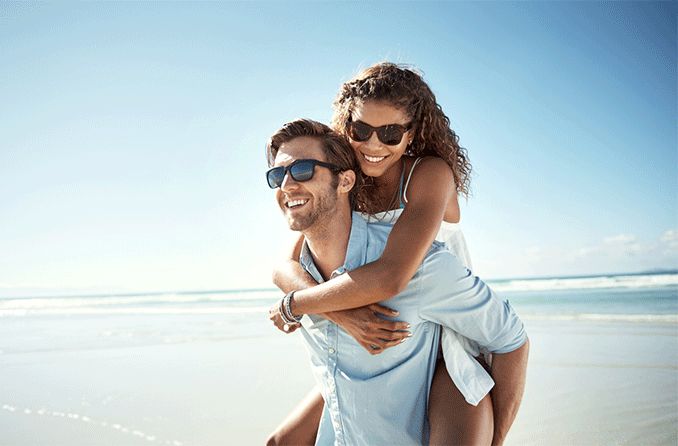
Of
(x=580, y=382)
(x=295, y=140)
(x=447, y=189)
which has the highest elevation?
(x=295, y=140)

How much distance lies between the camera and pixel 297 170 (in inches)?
106

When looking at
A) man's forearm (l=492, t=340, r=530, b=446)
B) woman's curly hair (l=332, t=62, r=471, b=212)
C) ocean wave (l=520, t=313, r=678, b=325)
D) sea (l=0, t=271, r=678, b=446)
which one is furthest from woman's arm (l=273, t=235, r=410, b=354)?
ocean wave (l=520, t=313, r=678, b=325)

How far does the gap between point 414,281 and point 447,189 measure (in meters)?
0.74

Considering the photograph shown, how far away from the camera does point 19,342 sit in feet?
38.9

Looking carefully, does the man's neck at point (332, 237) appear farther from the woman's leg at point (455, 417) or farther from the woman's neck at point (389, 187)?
the woman's leg at point (455, 417)

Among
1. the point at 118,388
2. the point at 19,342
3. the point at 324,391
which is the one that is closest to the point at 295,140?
the point at 324,391

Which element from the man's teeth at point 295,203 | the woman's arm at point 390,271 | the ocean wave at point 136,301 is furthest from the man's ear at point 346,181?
the ocean wave at point 136,301

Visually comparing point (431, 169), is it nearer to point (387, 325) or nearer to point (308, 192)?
point (308, 192)

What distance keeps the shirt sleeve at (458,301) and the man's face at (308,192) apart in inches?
23.2

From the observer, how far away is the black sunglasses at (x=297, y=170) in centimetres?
268

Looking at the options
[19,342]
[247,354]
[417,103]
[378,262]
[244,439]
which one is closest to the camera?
[378,262]

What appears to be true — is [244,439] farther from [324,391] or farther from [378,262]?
[378,262]

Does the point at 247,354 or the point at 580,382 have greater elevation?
the point at 247,354

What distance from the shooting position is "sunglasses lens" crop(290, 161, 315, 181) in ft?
8.78
